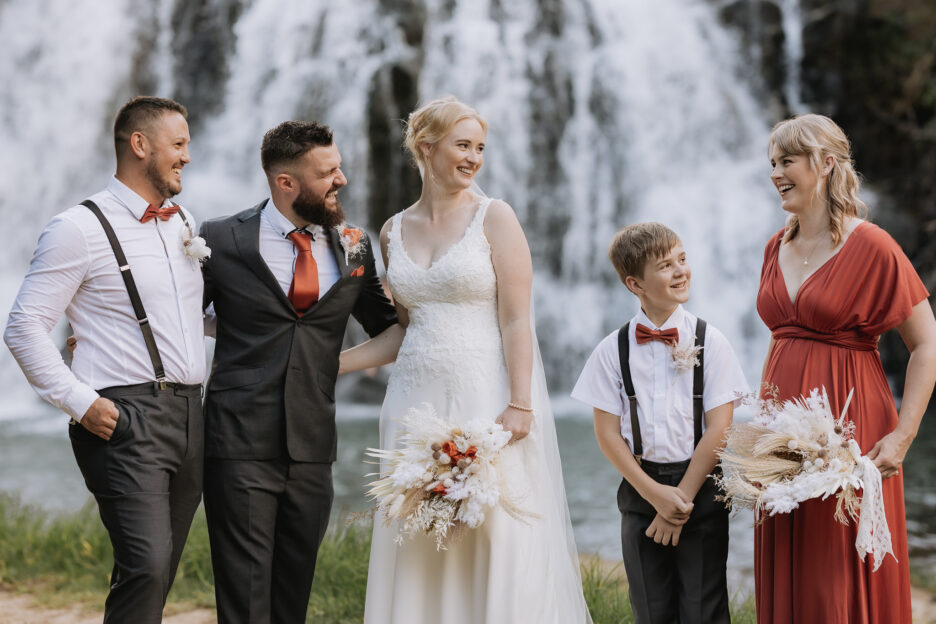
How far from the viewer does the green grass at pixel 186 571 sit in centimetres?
478

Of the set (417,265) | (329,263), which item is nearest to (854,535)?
(417,265)

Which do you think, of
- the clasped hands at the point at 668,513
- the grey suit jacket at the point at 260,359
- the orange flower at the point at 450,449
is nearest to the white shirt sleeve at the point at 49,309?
the grey suit jacket at the point at 260,359

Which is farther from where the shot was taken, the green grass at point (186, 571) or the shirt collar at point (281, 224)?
the green grass at point (186, 571)

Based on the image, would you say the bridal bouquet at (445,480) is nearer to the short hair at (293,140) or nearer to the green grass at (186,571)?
the short hair at (293,140)

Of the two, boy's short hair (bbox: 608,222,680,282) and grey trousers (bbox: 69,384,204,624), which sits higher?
boy's short hair (bbox: 608,222,680,282)

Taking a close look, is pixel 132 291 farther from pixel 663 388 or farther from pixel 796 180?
pixel 796 180

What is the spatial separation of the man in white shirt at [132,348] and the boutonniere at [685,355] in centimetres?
167

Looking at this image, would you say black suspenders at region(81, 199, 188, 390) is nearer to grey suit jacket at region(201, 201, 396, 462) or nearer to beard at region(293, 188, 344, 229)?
grey suit jacket at region(201, 201, 396, 462)

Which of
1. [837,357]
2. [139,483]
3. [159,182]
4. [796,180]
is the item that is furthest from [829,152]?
[139,483]

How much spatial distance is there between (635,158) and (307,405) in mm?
11463

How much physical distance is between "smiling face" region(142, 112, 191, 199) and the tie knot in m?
0.44

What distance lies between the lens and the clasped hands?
11.0 ft

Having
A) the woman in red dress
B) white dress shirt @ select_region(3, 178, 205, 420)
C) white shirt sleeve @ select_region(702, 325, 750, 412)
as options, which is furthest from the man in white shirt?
the woman in red dress

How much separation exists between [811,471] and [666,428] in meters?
0.59
